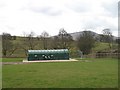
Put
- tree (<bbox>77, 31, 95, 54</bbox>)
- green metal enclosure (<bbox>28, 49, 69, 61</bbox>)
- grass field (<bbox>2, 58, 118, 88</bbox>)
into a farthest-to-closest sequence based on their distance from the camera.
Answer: tree (<bbox>77, 31, 95, 54</bbox>)
green metal enclosure (<bbox>28, 49, 69, 61</bbox>)
grass field (<bbox>2, 58, 118, 88</bbox>)

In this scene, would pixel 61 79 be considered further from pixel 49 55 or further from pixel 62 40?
pixel 62 40

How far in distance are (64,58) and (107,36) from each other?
1310 inches

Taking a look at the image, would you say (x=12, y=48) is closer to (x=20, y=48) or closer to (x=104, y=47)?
(x=20, y=48)

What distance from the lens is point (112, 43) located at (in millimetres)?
82812

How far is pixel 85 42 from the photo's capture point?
235 ft

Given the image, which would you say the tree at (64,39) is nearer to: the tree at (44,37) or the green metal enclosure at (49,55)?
the tree at (44,37)

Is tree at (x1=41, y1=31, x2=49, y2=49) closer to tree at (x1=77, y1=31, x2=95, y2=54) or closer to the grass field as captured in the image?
tree at (x1=77, y1=31, x2=95, y2=54)

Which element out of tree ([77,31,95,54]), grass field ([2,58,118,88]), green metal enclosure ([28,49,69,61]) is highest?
tree ([77,31,95,54])

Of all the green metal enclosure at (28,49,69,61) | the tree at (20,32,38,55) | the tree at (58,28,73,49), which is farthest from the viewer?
the tree at (20,32,38,55)

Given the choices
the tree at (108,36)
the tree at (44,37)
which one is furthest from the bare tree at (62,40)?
the tree at (108,36)

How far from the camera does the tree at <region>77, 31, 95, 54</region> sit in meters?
71.3

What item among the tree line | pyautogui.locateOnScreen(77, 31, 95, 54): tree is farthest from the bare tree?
pyautogui.locateOnScreen(77, 31, 95, 54): tree

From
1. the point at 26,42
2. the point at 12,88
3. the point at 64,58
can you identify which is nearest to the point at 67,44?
the point at 26,42

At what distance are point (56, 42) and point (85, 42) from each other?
9.96m
